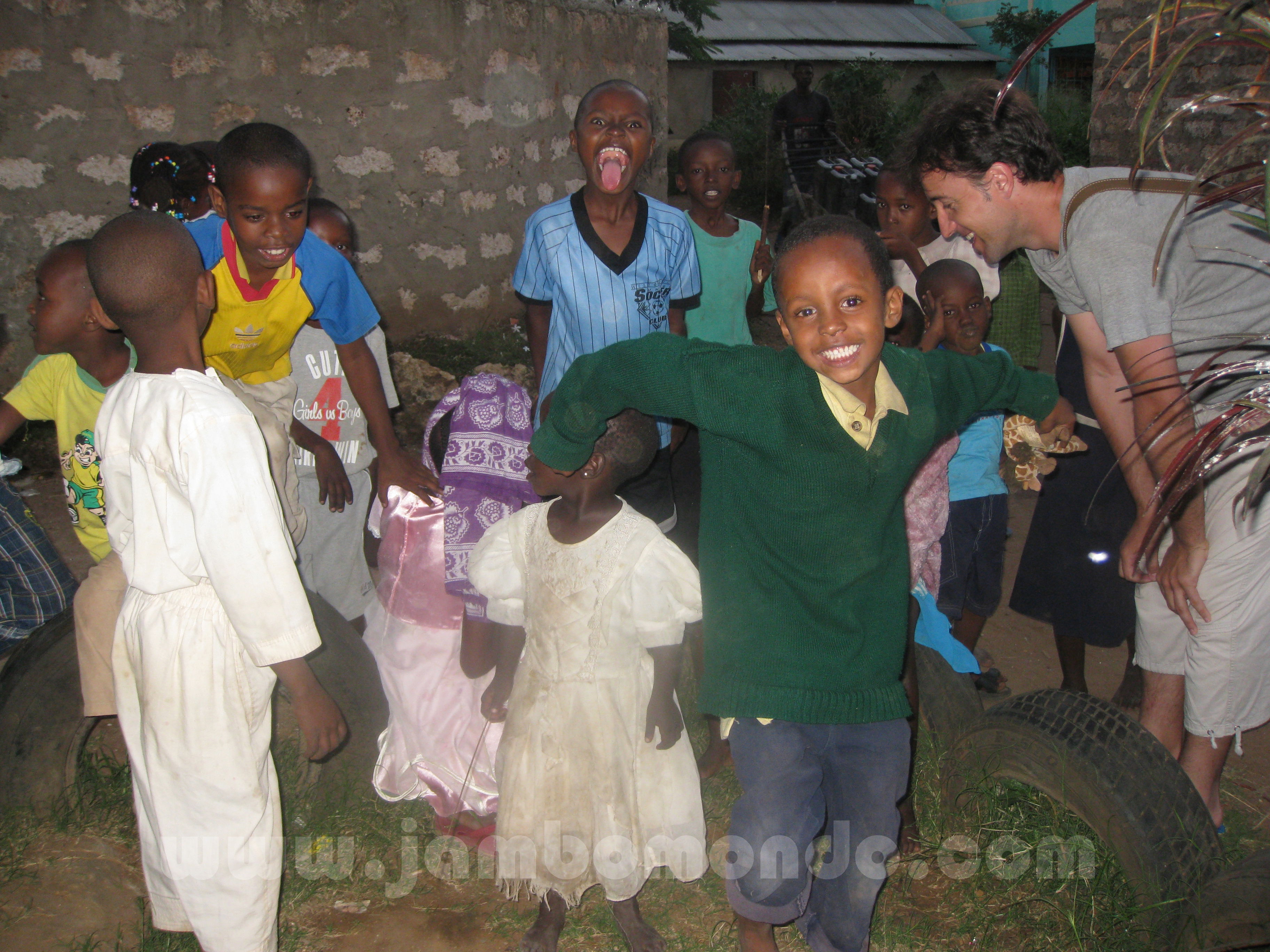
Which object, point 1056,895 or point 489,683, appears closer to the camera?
point 1056,895

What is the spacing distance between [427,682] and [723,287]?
2.01 meters

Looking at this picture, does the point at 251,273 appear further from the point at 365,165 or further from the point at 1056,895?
the point at 365,165

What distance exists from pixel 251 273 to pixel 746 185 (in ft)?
41.2

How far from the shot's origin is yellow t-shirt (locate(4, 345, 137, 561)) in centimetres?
254

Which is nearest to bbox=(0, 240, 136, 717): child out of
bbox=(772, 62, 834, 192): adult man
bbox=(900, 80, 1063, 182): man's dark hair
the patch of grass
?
bbox=(900, 80, 1063, 182): man's dark hair

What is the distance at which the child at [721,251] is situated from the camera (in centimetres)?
393

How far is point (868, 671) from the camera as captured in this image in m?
2.02

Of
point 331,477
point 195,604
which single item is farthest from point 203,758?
point 331,477

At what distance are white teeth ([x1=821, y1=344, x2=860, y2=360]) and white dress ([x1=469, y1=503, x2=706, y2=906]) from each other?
64 cm

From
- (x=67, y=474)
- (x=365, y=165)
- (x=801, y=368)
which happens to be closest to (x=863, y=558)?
(x=801, y=368)

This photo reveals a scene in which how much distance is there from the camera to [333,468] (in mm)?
2924

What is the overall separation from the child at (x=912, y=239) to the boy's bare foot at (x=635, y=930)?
8.19ft

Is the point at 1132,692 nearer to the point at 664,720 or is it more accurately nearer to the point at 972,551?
the point at 972,551

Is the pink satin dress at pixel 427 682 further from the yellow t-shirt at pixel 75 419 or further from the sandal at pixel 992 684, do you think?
the sandal at pixel 992 684
